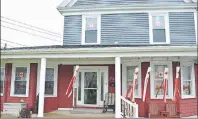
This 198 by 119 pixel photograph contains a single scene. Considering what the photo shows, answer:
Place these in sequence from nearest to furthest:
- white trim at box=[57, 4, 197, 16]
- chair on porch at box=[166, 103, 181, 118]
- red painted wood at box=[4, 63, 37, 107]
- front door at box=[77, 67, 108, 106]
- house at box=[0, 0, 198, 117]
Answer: chair on porch at box=[166, 103, 181, 118]
house at box=[0, 0, 198, 117]
red painted wood at box=[4, 63, 37, 107]
front door at box=[77, 67, 108, 106]
white trim at box=[57, 4, 197, 16]

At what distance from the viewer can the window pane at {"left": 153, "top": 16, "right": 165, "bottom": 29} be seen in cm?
1291

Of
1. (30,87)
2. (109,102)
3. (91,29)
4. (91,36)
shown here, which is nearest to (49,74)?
(30,87)

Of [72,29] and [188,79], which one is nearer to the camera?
[188,79]

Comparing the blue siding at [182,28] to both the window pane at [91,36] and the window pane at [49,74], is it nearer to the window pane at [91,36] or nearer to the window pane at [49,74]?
the window pane at [91,36]

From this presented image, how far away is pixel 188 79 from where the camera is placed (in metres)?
11.7

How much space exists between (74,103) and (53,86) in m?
1.39

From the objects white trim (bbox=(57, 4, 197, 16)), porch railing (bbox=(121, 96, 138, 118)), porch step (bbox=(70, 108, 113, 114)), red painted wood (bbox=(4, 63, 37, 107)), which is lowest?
porch step (bbox=(70, 108, 113, 114))


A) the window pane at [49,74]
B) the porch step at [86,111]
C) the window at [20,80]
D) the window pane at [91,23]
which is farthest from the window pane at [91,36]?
the porch step at [86,111]

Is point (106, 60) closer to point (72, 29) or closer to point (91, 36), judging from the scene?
point (91, 36)

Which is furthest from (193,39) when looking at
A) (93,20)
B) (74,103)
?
(74,103)

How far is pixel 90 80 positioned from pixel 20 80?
354cm

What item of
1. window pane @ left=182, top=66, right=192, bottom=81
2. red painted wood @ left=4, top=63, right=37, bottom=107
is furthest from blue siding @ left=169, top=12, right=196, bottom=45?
red painted wood @ left=4, top=63, right=37, bottom=107

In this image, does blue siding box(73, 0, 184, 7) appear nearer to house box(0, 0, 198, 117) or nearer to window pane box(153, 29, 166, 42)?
house box(0, 0, 198, 117)

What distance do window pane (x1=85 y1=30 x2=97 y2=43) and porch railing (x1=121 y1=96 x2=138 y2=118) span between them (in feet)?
13.9
